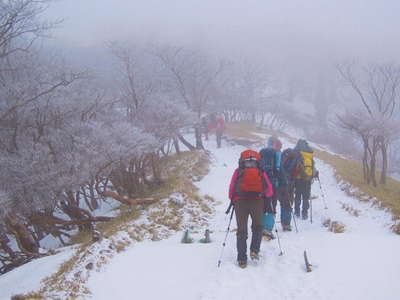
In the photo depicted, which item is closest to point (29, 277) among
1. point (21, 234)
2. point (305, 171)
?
point (21, 234)

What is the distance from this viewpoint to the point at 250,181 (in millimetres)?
4988

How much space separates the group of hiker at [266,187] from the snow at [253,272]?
1.55 ft

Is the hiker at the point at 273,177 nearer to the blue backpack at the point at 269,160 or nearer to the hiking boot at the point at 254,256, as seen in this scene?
the blue backpack at the point at 269,160

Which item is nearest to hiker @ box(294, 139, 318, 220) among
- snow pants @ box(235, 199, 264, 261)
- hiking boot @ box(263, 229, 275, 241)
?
hiking boot @ box(263, 229, 275, 241)

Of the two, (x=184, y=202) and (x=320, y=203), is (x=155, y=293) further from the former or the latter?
(x=320, y=203)

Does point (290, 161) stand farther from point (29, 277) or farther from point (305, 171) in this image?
point (29, 277)

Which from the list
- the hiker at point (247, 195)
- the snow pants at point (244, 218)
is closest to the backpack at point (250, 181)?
the hiker at point (247, 195)

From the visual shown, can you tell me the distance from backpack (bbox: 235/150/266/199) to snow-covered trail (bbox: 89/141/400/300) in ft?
4.35

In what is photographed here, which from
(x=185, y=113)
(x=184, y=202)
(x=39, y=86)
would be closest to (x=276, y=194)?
(x=184, y=202)

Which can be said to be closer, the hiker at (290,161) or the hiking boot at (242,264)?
the hiking boot at (242,264)

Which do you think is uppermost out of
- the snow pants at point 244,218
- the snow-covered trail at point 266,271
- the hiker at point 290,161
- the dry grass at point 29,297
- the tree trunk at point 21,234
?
the hiker at point 290,161

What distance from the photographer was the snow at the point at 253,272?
434 centimetres

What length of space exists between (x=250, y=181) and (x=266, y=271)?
1.59 m

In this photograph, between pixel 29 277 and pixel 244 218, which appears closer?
pixel 244 218
